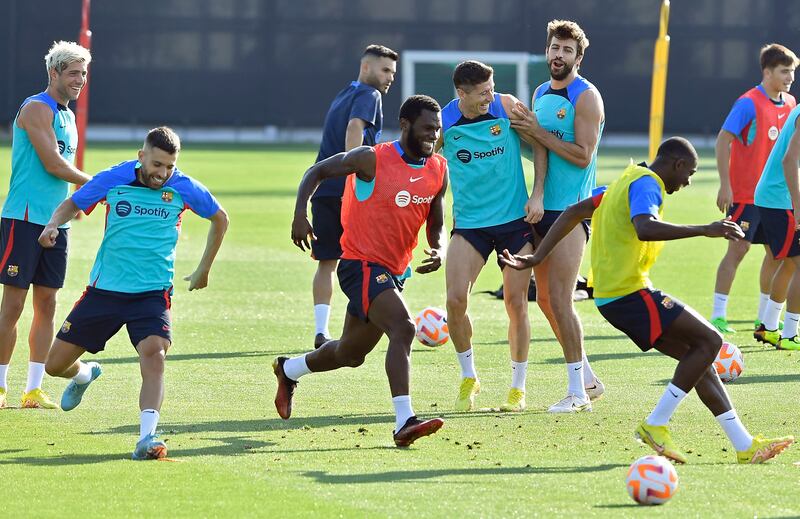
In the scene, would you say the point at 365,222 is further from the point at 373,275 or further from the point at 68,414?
the point at 68,414

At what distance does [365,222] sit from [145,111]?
4370 cm

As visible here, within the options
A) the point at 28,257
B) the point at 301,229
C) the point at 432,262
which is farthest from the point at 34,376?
the point at 432,262

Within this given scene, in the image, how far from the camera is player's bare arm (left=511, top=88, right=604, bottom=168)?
8.76 meters

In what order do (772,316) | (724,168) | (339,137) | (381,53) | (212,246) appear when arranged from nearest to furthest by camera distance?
(212,246) < (381,53) < (339,137) < (772,316) < (724,168)

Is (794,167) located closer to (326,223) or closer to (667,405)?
(326,223)

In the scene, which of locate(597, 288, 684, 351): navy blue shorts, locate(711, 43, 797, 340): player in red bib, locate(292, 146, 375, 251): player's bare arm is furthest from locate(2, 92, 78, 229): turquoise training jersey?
locate(711, 43, 797, 340): player in red bib

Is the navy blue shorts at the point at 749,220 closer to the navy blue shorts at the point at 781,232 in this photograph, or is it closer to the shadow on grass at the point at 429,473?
the navy blue shorts at the point at 781,232

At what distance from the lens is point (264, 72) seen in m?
50.4

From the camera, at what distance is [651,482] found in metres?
6.21

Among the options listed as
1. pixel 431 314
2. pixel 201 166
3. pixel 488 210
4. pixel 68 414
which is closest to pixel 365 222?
pixel 488 210

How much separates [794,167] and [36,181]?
576cm

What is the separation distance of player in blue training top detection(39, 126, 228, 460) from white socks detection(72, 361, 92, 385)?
1.61ft

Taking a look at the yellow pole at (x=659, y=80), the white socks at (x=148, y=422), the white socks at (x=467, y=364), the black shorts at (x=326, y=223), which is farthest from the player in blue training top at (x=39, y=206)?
the yellow pole at (x=659, y=80)

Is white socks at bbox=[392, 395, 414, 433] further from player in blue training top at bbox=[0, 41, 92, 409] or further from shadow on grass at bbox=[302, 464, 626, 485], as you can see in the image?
player in blue training top at bbox=[0, 41, 92, 409]
